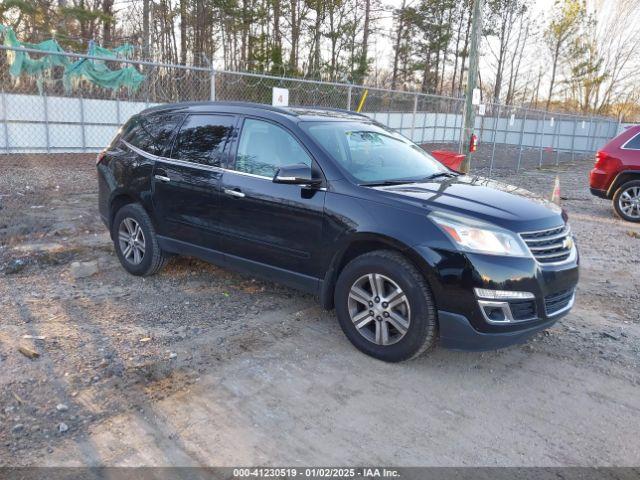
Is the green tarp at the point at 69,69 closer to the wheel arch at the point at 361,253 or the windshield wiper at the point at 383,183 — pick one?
the windshield wiper at the point at 383,183

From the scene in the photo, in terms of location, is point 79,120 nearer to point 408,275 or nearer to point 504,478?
point 408,275

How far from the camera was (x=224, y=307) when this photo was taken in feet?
15.9

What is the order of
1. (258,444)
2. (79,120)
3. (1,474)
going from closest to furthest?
(1,474) < (258,444) < (79,120)

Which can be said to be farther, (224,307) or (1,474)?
(224,307)

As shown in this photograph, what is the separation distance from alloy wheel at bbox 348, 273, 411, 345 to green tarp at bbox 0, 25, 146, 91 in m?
12.1

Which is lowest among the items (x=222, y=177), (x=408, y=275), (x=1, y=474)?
(x=1, y=474)

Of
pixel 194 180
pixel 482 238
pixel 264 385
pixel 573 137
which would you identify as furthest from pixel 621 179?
pixel 573 137

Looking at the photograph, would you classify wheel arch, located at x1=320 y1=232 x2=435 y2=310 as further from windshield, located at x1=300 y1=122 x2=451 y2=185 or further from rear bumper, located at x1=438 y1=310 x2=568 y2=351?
windshield, located at x1=300 y1=122 x2=451 y2=185

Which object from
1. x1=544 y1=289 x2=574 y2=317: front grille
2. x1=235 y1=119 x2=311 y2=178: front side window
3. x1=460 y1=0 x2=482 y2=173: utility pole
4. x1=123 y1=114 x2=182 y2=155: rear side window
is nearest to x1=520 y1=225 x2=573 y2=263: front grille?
x1=544 y1=289 x2=574 y2=317: front grille

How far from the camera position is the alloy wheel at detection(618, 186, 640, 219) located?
9.68m

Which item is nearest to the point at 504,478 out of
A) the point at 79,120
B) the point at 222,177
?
the point at 222,177

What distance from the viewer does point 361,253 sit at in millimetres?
4043

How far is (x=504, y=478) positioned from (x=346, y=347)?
163 centimetres

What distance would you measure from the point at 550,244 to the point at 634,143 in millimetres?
7373
